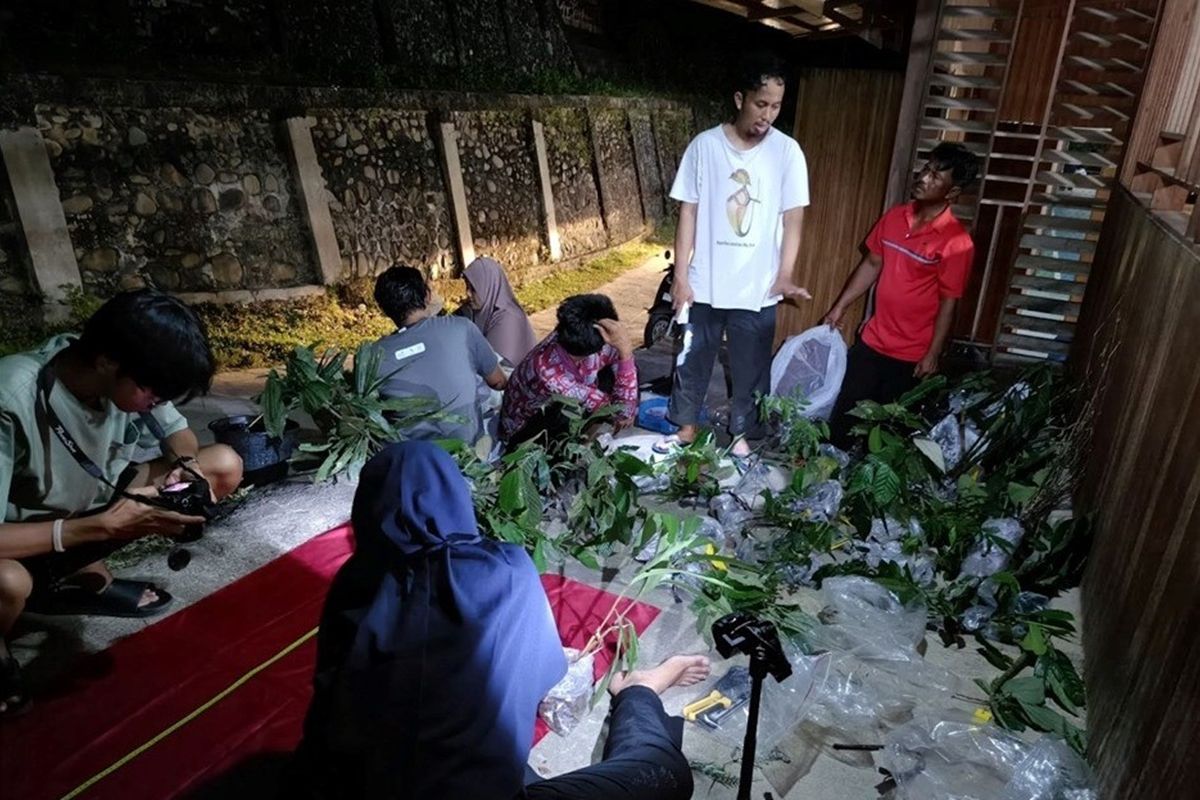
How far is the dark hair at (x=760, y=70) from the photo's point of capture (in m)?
3.46

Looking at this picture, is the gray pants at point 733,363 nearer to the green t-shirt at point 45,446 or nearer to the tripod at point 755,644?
the tripod at point 755,644

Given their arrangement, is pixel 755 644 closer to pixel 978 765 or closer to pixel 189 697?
pixel 978 765

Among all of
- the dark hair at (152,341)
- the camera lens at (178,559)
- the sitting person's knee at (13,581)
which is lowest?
the camera lens at (178,559)

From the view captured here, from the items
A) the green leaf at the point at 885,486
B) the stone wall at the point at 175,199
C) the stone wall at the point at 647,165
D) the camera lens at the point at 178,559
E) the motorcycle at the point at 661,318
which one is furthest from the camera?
the stone wall at the point at 647,165

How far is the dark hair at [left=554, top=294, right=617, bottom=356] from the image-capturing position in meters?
3.48

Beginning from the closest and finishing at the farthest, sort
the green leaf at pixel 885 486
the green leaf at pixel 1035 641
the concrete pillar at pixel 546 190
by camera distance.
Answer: the green leaf at pixel 1035 641, the green leaf at pixel 885 486, the concrete pillar at pixel 546 190

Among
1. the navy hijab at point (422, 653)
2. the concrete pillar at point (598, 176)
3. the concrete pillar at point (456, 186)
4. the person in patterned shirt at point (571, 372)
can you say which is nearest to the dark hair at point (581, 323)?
the person in patterned shirt at point (571, 372)

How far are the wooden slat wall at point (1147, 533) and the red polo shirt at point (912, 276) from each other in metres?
0.77

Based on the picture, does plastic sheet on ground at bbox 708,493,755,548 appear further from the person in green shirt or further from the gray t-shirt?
the person in green shirt

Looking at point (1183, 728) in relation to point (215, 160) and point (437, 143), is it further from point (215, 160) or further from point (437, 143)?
point (437, 143)

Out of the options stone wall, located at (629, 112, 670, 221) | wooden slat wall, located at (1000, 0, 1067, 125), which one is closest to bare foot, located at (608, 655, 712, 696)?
wooden slat wall, located at (1000, 0, 1067, 125)

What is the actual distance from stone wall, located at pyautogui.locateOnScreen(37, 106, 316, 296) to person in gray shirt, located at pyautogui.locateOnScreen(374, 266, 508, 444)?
410 centimetres

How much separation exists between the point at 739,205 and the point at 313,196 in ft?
17.2

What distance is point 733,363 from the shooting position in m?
4.29
